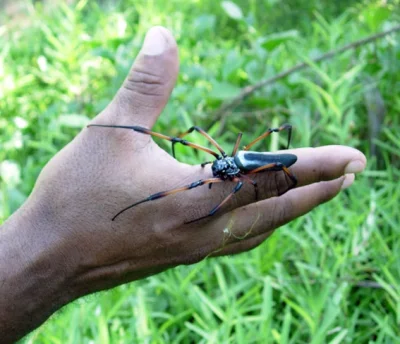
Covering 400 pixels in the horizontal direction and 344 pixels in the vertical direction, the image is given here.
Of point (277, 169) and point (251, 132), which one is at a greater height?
point (277, 169)

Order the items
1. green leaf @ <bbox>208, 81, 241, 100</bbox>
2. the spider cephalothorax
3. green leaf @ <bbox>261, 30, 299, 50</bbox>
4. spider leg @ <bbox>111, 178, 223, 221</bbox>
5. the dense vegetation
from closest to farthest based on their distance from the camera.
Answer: spider leg @ <bbox>111, 178, 223, 221</bbox> → the spider cephalothorax → the dense vegetation → green leaf @ <bbox>261, 30, 299, 50</bbox> → green leaf @ <bbox>208, 81, 241, 100</bbox>

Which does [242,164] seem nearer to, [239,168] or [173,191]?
[239,168]

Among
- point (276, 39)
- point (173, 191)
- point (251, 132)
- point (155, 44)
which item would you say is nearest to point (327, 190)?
point (173, 191)

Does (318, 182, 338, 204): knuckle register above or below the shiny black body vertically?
below

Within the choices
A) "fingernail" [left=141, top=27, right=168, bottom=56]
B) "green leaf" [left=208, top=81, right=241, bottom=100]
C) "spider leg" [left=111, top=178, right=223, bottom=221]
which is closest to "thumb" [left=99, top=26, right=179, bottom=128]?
"fingernail" [left=141, top=27, right=168, bottom=56]

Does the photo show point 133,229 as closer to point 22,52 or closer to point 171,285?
point 171,285

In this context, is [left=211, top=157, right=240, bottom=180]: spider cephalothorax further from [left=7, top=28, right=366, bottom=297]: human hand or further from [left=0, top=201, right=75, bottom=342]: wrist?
[left=0, top=201, right=75, bottom=342]: wrist
